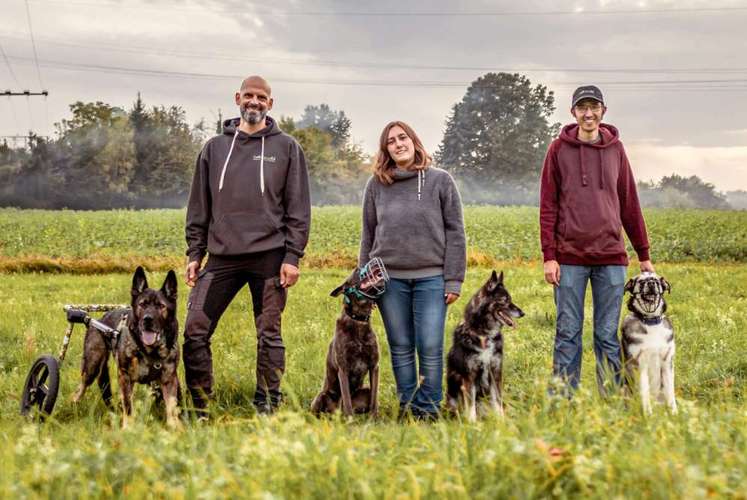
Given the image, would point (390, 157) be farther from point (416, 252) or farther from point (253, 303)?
point (253, 303)

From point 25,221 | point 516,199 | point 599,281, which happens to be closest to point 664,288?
point 599,281

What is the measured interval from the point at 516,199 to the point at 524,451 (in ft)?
245

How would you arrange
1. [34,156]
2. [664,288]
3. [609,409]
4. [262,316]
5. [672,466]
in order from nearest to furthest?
1. [672,466]
2. [609,409]
3. [664,288]
4. [262,316]
5. [34,156]

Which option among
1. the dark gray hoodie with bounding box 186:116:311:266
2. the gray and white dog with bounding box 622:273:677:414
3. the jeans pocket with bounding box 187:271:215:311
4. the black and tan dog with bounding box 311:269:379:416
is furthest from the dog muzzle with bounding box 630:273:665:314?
the jeans pocket with bounding box 187:271:215:311

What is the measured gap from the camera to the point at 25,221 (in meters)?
35.8

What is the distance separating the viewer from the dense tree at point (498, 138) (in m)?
79.6

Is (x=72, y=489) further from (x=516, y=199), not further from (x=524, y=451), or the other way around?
(x=516, y=199)

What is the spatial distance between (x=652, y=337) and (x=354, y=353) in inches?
96.9

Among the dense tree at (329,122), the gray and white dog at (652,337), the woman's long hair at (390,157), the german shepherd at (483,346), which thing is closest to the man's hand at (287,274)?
the woman's long hair at (390,157)

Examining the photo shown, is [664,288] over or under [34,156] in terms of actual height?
under

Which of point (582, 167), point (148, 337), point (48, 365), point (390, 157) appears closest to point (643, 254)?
point (582, 167)

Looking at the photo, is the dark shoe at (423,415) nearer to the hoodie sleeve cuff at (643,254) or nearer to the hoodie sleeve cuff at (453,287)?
the hoodie sleeve cuff at (453,287)

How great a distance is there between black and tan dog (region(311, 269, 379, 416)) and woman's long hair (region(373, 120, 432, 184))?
33.4 inches

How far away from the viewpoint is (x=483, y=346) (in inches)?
237
